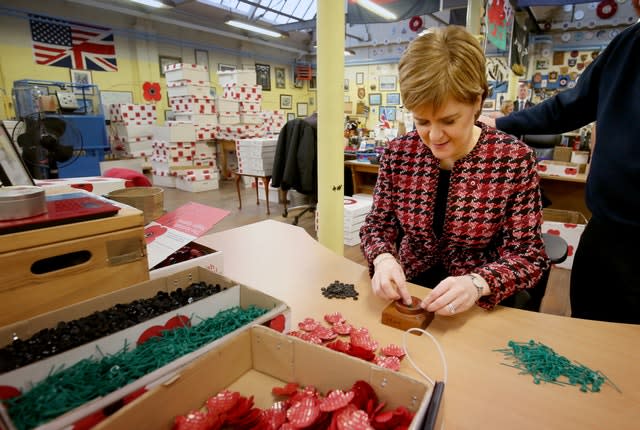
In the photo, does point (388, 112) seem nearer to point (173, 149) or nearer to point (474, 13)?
point (173, 149)

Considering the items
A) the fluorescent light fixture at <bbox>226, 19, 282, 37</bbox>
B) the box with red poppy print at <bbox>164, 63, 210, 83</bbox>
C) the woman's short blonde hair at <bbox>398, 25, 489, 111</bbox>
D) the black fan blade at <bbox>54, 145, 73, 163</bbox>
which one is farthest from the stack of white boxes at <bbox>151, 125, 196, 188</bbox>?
the woman's short blonde hair at <bbox>398, 25, 489, 111</bbox>

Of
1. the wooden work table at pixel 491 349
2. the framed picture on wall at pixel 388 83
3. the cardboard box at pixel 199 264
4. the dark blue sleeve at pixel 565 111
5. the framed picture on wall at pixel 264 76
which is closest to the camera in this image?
the wooden work table at pixel 491 349

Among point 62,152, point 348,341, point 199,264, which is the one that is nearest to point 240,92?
point 62,152

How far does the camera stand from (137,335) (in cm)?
70

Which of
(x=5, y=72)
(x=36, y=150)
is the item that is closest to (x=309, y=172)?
(x=36, y=150)

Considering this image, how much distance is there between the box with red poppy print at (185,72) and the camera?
6743 mm

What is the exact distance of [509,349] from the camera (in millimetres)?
844

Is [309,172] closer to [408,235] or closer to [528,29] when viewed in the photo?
[408,235]

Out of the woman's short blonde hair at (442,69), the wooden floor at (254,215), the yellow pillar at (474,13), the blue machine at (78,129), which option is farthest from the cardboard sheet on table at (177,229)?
the blue machine at (78,129)

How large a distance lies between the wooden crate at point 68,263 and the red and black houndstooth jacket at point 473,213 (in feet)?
2.28

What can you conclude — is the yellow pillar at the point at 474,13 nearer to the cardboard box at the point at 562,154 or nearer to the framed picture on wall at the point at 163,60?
the cardboard box at the point at 562,154

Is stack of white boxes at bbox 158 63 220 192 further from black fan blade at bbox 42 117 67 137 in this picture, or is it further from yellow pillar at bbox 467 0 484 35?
yellow pillar at bbox 467 0 484 35

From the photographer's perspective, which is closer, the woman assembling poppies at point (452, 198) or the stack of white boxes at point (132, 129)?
the woman assembling poppies at point (452, 198)

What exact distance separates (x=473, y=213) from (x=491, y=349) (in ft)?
1.48
